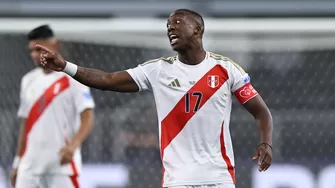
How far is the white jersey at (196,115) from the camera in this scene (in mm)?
5531

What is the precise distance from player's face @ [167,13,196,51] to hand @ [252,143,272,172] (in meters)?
0.76

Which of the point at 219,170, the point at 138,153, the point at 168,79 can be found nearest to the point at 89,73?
the point at 168,79

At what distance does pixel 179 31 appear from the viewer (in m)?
5.63

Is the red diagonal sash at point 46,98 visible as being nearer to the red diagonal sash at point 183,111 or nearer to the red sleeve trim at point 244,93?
the red diagonal sash at point 183,111

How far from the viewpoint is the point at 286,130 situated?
30.5 ft

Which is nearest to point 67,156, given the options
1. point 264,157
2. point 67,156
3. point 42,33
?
point 67,156

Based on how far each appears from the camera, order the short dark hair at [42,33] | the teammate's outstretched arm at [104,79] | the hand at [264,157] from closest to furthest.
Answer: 1. the hand at [264,157]
2. the teammate's outstretched arm at [104,79]
3. the short dark hair at [42,33]

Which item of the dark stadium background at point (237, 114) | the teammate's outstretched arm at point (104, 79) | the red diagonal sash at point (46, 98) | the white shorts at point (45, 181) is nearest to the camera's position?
the teammate's outstretched arm at point (104, 79)

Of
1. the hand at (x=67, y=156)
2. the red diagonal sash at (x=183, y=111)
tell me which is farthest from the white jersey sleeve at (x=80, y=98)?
the red diagonal sash at (x=183, y=111)

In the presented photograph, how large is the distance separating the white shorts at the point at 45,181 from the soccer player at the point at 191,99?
1.93m

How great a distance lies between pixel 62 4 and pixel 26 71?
7.44 meters

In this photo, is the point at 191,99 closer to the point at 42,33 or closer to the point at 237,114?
the point at 42,33

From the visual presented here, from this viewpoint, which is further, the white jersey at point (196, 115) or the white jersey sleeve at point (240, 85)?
the white jersey sleeve at point (240, 85)

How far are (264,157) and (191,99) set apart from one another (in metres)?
0.55
